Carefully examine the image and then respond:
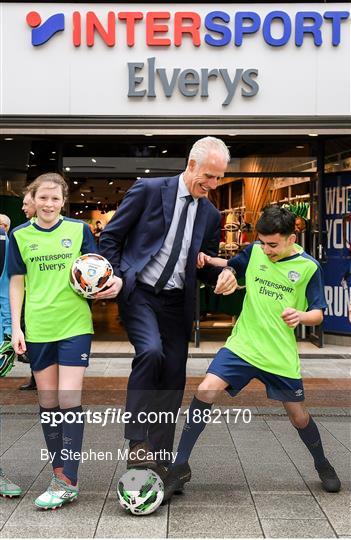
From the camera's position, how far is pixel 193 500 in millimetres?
4617

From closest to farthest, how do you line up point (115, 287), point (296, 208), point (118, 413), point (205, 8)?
point (115, 287), point (118, 413), point (205, 8), point (296, 208)

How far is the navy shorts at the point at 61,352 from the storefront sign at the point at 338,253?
7777 mm

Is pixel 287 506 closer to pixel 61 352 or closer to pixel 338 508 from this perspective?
pixel 338 508

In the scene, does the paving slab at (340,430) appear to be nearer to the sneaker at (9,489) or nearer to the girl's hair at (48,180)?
the sneaker at (9,489)

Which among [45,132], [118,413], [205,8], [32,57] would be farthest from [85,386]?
[205,8]

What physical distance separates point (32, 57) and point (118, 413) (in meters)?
5.90

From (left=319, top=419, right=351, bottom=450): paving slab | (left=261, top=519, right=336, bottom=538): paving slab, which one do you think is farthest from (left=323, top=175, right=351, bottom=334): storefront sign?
(left=261, top=519, right=336, bottom=538): paving slab

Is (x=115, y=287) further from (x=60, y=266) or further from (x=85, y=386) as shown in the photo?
(x=85, y=386)

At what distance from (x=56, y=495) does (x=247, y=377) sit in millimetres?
1348

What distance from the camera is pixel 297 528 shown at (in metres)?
4.12

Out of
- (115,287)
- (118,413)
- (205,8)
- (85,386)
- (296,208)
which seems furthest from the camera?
(296,208)

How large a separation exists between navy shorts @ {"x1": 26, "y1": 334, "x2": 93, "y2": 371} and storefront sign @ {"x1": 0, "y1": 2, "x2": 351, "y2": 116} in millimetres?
6658

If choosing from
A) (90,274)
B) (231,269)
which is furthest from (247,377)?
(90,274)

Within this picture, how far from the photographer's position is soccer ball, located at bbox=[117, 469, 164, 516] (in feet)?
14.0
